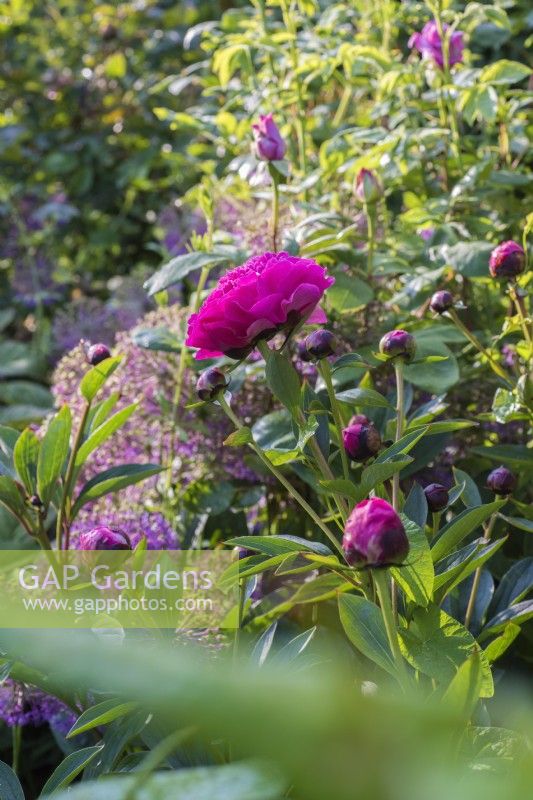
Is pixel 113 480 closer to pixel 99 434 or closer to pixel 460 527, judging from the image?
Result: pixel 99 434

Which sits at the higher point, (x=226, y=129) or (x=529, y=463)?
(x=226, y=129)

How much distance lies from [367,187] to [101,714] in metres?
0.58

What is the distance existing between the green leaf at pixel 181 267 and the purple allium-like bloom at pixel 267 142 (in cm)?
12

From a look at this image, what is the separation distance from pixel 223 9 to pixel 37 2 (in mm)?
623

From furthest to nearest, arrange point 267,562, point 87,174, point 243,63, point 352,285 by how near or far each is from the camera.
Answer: point 87,174 → point 243,63 → point 352,285 → point 267,562

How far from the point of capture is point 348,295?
1007 mm

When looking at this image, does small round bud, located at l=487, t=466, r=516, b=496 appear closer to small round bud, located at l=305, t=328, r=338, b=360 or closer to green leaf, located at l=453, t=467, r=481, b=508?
green leaf, located at l=453, t=467, r=481, b=508

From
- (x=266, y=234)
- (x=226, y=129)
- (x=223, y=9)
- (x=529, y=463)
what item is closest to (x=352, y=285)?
(x=266, y=234)

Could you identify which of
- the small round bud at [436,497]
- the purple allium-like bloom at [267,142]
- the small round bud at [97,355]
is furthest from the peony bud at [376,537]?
the purple allium-like bloom at [267,142]

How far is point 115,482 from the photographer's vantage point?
2.95 ft

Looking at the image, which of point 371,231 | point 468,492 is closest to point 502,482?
point 468,492

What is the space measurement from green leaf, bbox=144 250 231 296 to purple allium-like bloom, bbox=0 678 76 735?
422 millimetres

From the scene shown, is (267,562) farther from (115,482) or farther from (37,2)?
(37,2)

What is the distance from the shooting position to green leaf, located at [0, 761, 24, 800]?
2.24 ft
